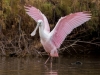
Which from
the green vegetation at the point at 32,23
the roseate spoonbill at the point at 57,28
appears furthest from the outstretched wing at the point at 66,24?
the green vegetation at the point at 32,23

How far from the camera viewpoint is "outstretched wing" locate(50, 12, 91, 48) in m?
11.6

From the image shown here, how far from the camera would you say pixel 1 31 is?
15.5 metres

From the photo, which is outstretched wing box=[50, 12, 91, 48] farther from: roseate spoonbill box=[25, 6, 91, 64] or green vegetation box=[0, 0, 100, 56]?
green vegetation box=[0, 0, 100, 56]

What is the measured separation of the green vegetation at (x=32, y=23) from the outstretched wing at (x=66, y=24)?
2.70 metres

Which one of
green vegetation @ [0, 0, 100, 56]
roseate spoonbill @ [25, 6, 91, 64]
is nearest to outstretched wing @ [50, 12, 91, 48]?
roseate spoonbill @ [25, 6, 91, 64]

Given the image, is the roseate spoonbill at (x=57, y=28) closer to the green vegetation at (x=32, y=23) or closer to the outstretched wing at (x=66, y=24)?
the outstretched wing at (x=66, y=24)

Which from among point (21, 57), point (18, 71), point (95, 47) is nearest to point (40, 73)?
point (18, 71)

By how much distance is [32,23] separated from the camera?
15.6 m

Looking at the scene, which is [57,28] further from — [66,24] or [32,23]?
[32,23]

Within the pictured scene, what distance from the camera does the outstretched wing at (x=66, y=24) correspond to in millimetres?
11617

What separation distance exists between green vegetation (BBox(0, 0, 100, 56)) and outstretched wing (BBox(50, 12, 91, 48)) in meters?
2.70

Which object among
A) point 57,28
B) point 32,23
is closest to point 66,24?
point 57,28

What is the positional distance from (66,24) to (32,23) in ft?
12.6

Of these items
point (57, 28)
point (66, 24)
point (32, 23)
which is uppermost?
point (66, 24)
